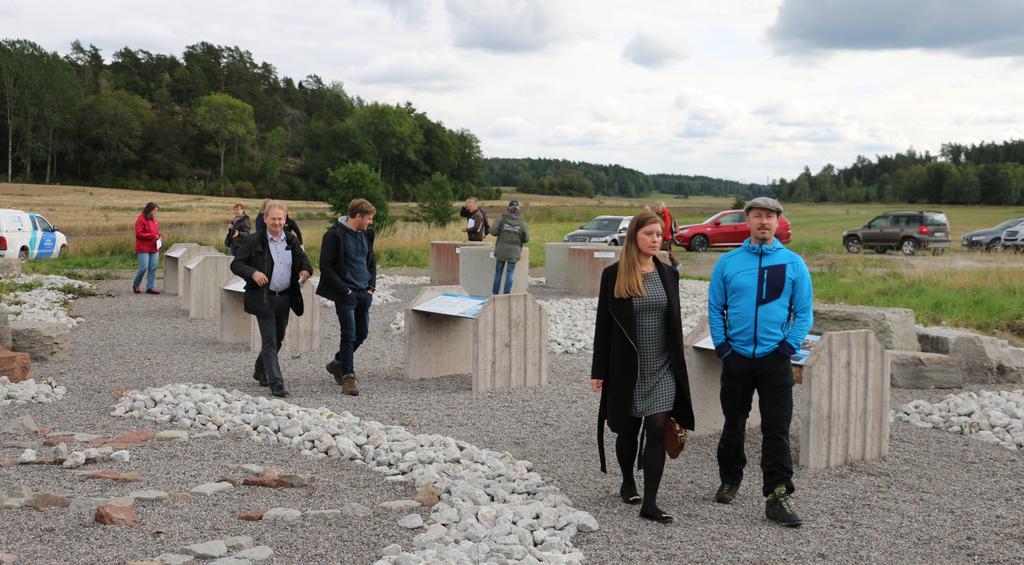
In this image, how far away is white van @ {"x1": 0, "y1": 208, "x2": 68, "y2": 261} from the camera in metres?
25.2

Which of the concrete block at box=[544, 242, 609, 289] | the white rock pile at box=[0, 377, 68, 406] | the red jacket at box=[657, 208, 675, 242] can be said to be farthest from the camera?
the concrete block at box=[544, 242, 609, 289]

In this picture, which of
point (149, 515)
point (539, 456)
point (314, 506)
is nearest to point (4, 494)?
point (149, 515)

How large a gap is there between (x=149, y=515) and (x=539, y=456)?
104 inches

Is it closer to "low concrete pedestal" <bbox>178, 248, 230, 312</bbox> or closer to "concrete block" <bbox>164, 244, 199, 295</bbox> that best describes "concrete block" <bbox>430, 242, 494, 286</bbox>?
"concrete block" <bbox>164, 244, 199, 295</bbox>

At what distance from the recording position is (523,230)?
630 inches

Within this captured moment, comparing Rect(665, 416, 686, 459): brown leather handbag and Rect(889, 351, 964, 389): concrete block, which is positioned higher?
Rect(665, 416, 686, 459): brown leather handbag

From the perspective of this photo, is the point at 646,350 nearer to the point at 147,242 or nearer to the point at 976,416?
the point at 976,416

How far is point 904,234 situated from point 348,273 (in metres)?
29.7

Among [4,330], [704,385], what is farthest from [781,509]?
[4,330]

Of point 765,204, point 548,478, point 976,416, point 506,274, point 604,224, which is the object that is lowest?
point 548,478

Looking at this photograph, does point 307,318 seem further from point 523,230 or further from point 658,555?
point 658,555

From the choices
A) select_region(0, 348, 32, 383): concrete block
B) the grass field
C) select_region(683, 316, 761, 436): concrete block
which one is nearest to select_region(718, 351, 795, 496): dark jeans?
select_region(683, 316, 761, 436): concrete block

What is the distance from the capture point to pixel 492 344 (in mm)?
8930

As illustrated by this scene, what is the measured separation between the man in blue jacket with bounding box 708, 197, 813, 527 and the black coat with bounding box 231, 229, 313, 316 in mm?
4433
